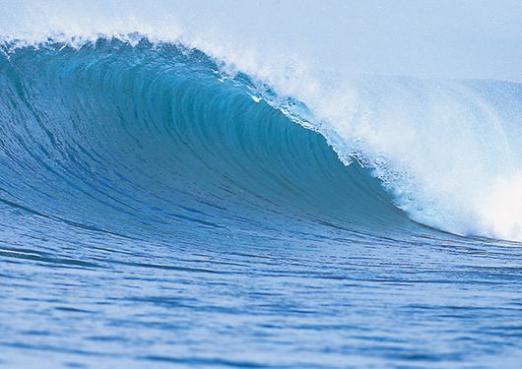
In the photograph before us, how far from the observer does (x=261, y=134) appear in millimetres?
11719

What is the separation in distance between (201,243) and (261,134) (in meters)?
5.55


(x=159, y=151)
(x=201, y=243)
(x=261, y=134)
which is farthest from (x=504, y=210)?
(x=201, y=243)

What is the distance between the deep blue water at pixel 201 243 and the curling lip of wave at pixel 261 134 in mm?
37

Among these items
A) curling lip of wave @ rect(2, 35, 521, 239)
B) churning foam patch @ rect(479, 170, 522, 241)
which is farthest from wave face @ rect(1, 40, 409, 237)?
churning foam patch @ rect(479, 170, 522, 241)

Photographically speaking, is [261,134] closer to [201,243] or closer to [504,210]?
[504,210]

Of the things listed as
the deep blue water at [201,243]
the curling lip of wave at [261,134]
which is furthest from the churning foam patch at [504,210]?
the deep blue water at [201,243]

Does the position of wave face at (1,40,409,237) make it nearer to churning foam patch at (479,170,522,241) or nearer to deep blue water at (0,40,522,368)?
deep blue water at (0,40,522,368)

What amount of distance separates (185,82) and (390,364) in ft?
31.4

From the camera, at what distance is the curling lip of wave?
980cm

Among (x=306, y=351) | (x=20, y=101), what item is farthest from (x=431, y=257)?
(x=20, y=101)

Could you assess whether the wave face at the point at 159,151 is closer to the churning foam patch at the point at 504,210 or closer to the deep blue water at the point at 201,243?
the deep blue water at the point at 201,243

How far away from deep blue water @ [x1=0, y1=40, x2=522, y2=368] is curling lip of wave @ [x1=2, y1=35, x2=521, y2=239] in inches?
1.5

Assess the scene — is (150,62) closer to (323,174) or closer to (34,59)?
(34,59)

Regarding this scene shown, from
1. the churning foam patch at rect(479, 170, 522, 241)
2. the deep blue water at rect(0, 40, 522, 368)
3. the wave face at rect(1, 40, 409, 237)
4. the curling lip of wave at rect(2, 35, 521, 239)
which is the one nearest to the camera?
the deep blue water at rect(0, 40, 522, 368)
